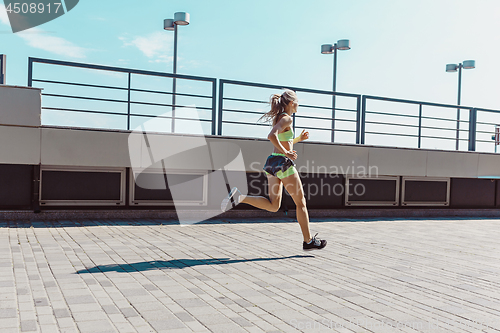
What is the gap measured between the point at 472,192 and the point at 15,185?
11547 millimetres

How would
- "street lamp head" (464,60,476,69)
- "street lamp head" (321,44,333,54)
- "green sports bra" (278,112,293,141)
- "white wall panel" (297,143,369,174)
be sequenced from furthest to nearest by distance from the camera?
"street lamp head" (464,60,476,69) < "street lamp head" (321,44,333,54) < "white wall panel" (297,143,369,174) < "green sports bra" (278,112,293,141)

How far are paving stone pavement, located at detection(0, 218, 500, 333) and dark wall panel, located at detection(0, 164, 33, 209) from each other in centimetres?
110

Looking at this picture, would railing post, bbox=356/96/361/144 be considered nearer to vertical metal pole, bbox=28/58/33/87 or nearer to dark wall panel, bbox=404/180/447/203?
dark wall panel, bbox=404/180/447/203

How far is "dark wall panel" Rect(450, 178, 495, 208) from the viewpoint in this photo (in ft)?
43.4

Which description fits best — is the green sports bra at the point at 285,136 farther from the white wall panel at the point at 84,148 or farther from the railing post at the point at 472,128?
the railing post at the point at 472,128

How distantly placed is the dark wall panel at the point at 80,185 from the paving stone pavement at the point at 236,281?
101 centimetres

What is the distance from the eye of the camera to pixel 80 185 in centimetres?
966

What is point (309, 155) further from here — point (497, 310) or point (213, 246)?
point (497, 310)

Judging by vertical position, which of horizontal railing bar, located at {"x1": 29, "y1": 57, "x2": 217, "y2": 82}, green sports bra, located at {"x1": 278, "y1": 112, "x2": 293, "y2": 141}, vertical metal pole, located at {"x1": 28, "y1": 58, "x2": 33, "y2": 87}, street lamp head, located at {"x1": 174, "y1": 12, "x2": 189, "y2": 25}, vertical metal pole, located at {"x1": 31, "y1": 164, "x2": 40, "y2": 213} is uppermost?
street lamp head, located at {"x1": 174, "y1": 12, "x2": 189, "y2": 25}

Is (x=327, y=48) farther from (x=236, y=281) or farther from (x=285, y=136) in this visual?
(x=236, y=281)

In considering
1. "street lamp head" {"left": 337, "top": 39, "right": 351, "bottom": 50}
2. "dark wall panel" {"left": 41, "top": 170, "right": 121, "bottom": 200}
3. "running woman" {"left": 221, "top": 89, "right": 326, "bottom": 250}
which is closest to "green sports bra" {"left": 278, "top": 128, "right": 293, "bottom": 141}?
"running woman" {"left": 221, "top": 89, "right": 326, "bottom": 250}

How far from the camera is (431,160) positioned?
12.3 meters

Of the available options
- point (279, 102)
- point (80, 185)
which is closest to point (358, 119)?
point (279, 102)

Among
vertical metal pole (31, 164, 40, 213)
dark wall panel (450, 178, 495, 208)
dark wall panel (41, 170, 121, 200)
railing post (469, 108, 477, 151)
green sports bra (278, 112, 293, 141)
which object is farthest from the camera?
railing post (469, 108, 477, 151)
